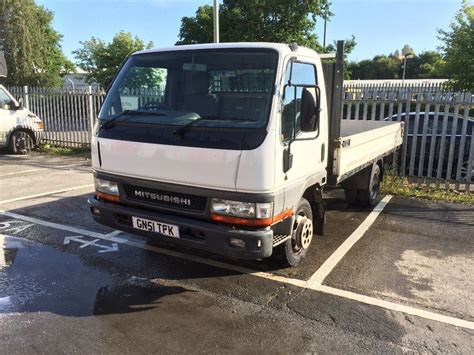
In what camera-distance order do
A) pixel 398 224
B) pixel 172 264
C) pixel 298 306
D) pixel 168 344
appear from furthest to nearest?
pixel 398 224, pixel 172 264, pixel 298 306, pixel 168 344

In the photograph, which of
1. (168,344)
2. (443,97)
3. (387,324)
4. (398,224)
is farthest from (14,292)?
(443,97)

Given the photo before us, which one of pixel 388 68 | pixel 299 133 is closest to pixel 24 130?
pixel 299 133

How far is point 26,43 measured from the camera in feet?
89.8

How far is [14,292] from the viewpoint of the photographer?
13.2ft

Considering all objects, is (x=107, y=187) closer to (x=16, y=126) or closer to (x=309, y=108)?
(x=309, y=108)

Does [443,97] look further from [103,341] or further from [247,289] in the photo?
[103,341]

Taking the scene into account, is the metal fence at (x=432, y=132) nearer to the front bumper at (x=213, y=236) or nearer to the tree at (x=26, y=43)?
the front bumper at (x=213, y=236)

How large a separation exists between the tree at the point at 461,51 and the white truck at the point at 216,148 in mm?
17026

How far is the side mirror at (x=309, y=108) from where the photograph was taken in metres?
3.80

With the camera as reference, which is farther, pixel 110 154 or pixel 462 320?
pixel 110 154

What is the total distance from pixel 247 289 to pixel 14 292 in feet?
7.19

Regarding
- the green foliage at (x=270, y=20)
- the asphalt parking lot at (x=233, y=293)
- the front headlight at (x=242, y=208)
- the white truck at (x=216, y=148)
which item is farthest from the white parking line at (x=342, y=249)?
the green foliage at (x=270, y=20)

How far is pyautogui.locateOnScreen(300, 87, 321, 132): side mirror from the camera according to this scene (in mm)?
3799

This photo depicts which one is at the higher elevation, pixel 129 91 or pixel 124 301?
pixel 129 91
